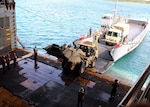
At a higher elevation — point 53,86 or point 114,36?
point 114,36

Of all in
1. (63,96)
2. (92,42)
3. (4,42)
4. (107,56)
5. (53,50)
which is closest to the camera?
(63,96)

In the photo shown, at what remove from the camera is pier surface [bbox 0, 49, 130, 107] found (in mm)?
10430

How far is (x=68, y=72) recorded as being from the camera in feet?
44.9

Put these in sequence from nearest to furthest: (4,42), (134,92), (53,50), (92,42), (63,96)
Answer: (134,92)
(63,96)
(53,50)
(4,42)
(92,42)

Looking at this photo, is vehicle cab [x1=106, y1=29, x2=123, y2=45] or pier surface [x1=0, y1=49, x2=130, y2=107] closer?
pier surface [x1=0, y1=49, x2=130, y2=107]

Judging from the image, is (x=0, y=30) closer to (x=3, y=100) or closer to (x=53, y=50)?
(x=53, y=50)

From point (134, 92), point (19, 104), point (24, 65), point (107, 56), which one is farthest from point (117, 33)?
point (134, 92)

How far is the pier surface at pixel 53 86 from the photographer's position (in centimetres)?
1043

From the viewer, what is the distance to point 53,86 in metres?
11.9

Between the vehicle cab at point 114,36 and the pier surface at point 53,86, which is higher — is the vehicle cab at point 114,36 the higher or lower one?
the higher one

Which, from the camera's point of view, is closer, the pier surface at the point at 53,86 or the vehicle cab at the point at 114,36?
the pier surface at the point at 53,86

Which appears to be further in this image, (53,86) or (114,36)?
(114,36)

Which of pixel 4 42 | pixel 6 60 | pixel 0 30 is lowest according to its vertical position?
pixel 6 60

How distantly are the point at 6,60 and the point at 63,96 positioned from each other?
216 inches
